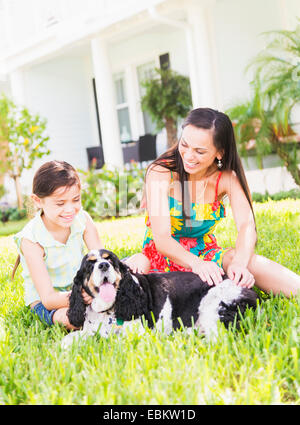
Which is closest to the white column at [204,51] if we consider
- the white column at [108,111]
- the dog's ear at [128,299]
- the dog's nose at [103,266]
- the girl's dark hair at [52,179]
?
the white column at [108,111]

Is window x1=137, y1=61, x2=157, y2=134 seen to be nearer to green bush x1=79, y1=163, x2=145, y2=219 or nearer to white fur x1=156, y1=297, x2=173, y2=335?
green bush x1=79, y1=163, x2=145, y2=219

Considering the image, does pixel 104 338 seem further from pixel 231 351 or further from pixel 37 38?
pixel 37 38

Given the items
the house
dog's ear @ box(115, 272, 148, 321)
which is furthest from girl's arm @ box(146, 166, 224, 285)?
the house

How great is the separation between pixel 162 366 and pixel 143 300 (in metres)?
0.55

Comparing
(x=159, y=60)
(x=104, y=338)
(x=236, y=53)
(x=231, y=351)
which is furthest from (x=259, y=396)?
(x=159, y=60)

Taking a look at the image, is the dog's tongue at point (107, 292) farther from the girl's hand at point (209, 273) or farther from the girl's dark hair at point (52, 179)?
the girl's dark hair at point (52, 179)

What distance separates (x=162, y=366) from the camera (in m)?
2.15

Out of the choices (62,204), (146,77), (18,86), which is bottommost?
(62,204)

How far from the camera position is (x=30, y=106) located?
1395 cm

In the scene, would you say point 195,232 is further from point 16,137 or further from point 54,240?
point 16,137

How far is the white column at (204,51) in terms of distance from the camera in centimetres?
946

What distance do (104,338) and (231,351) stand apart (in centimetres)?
72

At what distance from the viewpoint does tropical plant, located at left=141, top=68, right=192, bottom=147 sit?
12117 millimetres

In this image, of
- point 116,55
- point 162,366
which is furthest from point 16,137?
point 162,366
